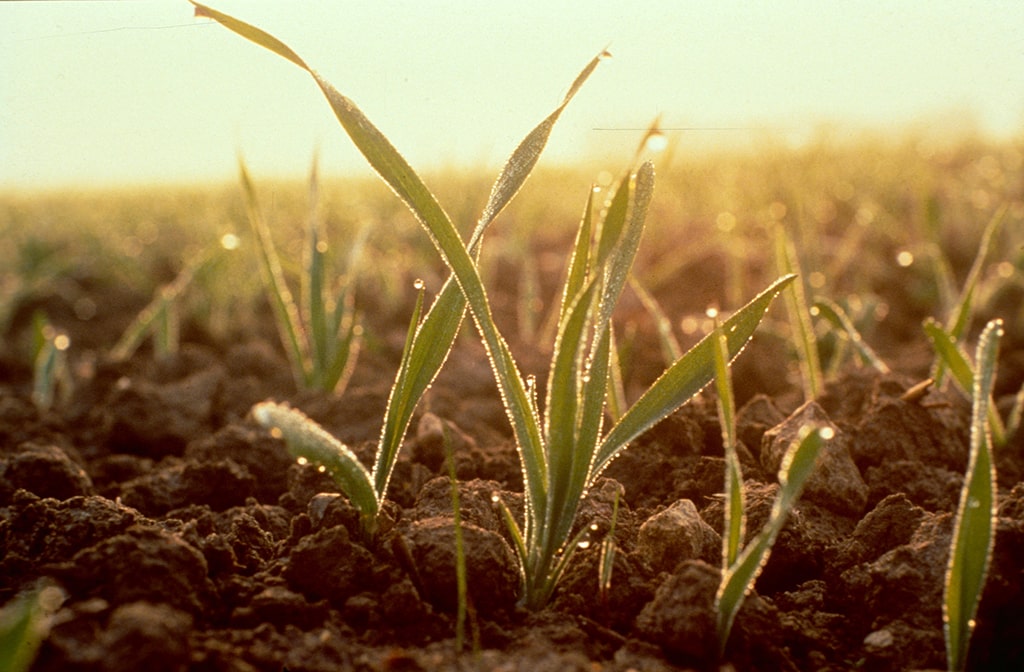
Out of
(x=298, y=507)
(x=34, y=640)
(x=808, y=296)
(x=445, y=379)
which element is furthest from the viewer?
(x=445, y=379)

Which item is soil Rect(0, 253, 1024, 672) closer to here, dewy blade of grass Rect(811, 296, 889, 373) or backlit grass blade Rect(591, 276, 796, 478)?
dewy blade of grass Rect(811, 296, 889, 373)

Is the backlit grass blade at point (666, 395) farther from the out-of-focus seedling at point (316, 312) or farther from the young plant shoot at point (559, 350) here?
the out-of-focus seedling at point (316, 312)

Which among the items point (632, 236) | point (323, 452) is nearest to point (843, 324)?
point (632, 236)

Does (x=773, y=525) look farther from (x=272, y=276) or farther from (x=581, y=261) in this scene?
(x=272, y=276)

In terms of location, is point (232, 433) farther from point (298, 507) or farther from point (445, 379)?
point (445, 379)

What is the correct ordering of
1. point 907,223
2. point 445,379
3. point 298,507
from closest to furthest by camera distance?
point 298,507, point 445,379, point 907,223

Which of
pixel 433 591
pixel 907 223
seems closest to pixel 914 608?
pixel 433 591

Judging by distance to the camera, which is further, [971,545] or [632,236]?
[632,236]
